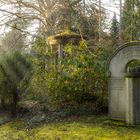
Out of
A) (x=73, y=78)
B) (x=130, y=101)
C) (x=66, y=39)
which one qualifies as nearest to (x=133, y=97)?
(x=130, y=101)

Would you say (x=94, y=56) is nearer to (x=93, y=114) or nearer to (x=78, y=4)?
(x=93, y=114)

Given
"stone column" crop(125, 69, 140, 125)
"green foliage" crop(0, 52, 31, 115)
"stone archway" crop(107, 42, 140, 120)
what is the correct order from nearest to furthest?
"stone column" crop(125, 69, 140, 125)
"stone archway" crop(107, 42, 140, 120)
"green foliage" crop(0, 52, 31, 115)

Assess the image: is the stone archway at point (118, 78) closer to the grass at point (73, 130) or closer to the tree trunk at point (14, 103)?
the grass at point (73, 130)

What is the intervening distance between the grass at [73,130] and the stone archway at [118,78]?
0.36 metres

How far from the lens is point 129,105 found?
723 cm

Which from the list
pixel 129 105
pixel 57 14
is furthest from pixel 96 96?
pixel 57 14

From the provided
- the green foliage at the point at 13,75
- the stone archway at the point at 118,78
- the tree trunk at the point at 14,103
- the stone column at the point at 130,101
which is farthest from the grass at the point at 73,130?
the green foliage at the point at 13,75

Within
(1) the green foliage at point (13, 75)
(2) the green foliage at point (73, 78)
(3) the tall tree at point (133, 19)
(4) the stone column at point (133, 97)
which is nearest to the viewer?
(4) the stone column at point (133, 97)

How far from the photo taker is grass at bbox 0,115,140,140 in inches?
247

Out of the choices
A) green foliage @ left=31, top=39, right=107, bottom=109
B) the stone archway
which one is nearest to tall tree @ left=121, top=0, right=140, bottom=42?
green foliage @ left=31, top=39, right=107, bottom=109

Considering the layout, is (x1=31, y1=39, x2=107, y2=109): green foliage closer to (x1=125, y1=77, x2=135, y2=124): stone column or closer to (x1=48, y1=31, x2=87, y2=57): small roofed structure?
(x1=125, y1=77, x2=135, y2=124): stone column

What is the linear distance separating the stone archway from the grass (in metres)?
0.36

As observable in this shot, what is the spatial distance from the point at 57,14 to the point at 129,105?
1125 centimetres

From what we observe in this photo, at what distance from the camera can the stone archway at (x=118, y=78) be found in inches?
292
